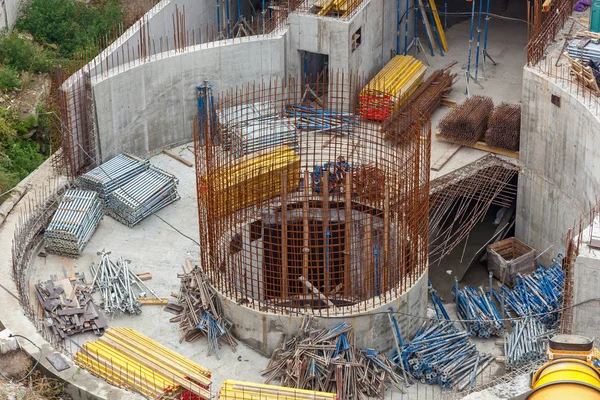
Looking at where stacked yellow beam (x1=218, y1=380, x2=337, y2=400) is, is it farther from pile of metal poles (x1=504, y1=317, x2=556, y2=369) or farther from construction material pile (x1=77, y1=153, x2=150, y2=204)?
construction material pile (x1=77, y1=153, x2=150, y2=204)

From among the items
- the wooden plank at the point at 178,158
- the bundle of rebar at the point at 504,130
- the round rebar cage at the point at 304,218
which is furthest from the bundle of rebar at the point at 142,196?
the bundle of rebar at the point at 504,130

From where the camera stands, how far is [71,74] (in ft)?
115

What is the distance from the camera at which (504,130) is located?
36344mm

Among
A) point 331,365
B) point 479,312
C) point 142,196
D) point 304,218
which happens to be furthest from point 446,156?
point 331,365

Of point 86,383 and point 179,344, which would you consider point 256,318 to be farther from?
point 86,383

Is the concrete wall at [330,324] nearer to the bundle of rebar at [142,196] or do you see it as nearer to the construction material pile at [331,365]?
the construction material pile at [331,365]

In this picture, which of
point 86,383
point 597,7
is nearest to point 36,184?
point 86,383

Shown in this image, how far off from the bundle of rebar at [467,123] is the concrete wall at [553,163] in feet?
4.79

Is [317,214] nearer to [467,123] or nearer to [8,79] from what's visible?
[467,123]

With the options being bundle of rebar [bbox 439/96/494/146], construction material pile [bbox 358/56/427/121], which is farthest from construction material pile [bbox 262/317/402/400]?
bundle of rebar [bbox 439/96/494/146]

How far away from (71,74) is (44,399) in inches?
445

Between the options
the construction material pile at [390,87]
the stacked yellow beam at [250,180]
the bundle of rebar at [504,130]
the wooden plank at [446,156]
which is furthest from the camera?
the construction material pile at [390,87]

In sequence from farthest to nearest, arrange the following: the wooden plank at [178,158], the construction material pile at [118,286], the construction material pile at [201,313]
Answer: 1. the wooden plank at [178,158]
2. the construction material pile at [118,286]
3. the construction material pile at [201,313]

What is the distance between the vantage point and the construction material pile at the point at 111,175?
33.8m
